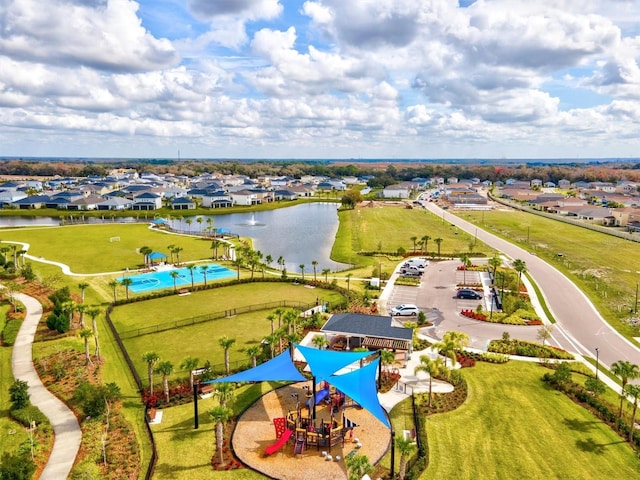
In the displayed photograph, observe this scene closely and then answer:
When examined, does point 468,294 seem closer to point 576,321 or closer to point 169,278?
point 576,321

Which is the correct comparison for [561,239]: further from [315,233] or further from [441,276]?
[315,233]

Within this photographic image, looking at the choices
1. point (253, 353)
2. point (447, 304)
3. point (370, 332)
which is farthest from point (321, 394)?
point (447, 304)

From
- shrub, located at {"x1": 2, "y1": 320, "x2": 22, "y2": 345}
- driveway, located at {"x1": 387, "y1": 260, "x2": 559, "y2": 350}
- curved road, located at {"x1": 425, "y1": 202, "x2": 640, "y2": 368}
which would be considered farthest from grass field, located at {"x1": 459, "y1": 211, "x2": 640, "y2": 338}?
shrub, located at {"x1": 2, "y1": 320, "x2": 22, "y2": 345}

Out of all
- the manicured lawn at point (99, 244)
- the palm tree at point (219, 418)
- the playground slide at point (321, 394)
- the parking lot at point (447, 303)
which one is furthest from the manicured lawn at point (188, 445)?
the manicured lawn at point (99, 244)

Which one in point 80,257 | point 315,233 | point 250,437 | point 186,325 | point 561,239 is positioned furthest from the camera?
point 315,233

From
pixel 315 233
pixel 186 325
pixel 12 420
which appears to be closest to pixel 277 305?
pixel 186 325

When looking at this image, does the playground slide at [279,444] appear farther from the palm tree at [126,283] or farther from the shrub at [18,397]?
the palm tree at [126,283]
